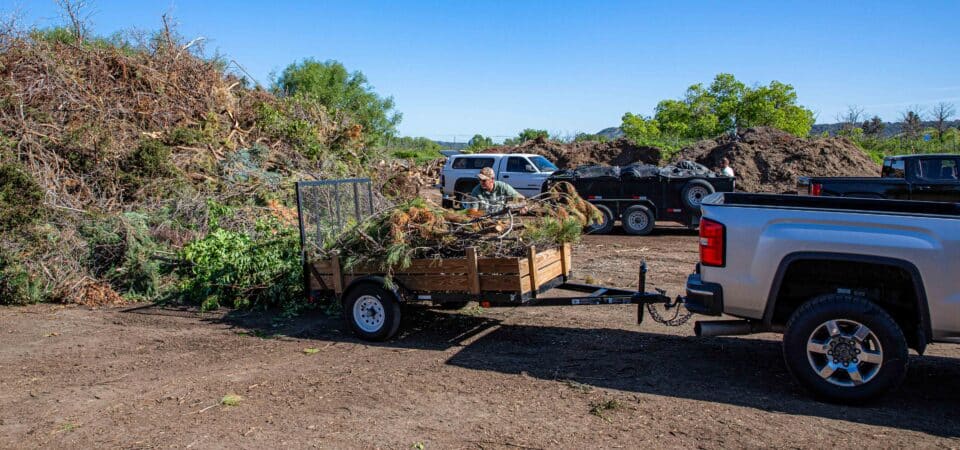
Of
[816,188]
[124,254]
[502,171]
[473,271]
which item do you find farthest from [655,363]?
[502,171]

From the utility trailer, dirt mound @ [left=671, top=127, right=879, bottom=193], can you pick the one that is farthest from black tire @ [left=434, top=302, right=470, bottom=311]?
dirt mound @ [left=671, top=127, right=879, bottom=193]

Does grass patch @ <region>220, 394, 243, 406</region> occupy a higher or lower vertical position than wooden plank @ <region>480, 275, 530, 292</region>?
lower

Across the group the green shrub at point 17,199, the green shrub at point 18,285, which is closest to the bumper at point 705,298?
the green shrub at point 18,285

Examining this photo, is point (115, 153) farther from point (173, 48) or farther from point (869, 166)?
point (869, 166)

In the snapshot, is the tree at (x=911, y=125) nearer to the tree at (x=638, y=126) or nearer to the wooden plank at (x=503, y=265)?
the tree at (x=638, y=126)

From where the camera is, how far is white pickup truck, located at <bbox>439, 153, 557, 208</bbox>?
806 inches

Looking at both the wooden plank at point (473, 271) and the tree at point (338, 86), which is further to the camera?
the tree at point (338, 86)

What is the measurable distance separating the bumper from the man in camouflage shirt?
246 centimetres

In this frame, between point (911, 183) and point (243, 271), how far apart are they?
12.0m

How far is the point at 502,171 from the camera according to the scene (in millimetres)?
20906

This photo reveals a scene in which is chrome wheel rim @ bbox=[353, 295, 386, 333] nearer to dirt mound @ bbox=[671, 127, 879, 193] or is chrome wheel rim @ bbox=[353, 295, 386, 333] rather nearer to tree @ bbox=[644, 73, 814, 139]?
dirt mound @ bbox=[671, 127, 879, 193]

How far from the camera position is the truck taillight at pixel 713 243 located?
534 cm

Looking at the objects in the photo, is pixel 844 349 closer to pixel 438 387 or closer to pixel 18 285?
pixel 438 387

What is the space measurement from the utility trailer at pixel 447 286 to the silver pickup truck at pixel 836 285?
848 mm
